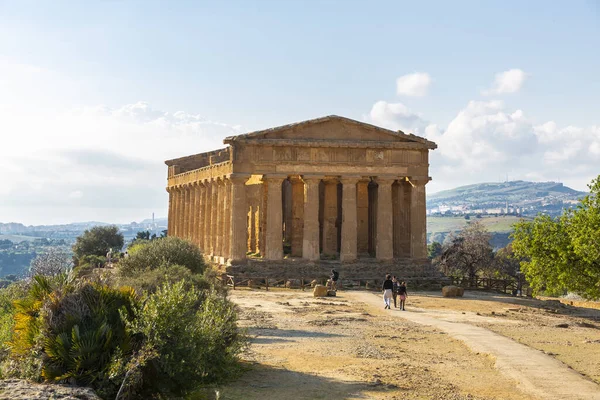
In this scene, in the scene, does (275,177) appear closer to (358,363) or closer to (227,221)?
(227,221)

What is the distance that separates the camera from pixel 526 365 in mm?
18688

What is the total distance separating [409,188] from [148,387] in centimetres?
4164

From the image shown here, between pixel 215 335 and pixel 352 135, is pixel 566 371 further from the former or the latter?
pixel 352 135

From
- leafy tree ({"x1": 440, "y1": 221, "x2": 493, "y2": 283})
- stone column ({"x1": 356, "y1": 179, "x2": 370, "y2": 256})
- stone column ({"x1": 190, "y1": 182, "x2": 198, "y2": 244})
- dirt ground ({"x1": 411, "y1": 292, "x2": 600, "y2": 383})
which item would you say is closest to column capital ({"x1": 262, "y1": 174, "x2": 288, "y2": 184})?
stone column ({"x1": 356, "y1": 179, "x2": 370, "y2": 256})

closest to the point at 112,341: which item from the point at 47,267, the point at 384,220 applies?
the point at 47,267

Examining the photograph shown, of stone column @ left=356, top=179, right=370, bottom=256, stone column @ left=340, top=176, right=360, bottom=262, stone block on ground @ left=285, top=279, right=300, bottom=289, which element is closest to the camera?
stone block on ground @ left=285, top=279, right=300, bottom=289

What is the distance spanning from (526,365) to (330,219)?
114 feet

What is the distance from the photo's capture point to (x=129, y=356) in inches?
542

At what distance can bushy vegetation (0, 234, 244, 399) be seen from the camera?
1320cm

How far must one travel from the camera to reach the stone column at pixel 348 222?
4847 centimetres

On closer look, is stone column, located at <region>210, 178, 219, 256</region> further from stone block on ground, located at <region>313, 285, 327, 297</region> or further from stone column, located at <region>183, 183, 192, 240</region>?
stone block on ground, located at <region>313, 285, 327, 297</region>

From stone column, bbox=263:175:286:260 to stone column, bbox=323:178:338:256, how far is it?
19.2 ft

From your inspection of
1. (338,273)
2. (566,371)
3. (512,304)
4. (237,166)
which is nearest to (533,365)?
(566,371)

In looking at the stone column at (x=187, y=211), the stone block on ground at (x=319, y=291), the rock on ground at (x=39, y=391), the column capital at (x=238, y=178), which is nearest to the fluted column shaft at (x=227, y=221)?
the column capital at (x=238, y=178)
